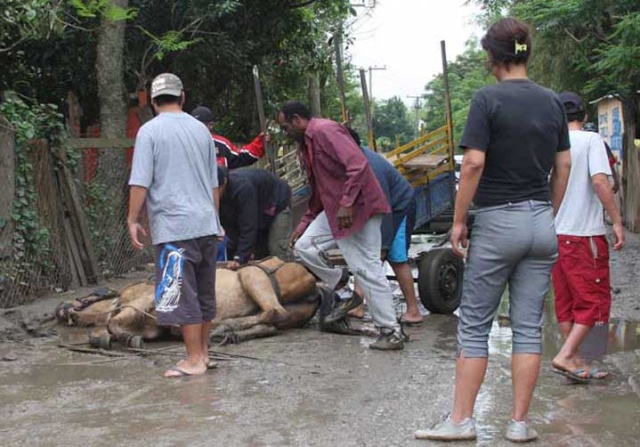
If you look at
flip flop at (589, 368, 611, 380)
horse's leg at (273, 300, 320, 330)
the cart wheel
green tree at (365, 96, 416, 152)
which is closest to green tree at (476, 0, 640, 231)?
the cart wheel

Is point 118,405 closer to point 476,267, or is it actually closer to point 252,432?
point 252,432

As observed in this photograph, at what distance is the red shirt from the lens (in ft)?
21.0

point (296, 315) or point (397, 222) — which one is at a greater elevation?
point (397, 222)

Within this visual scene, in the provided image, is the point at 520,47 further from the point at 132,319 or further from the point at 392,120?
the point at 392,120

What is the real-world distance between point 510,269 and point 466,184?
464mm

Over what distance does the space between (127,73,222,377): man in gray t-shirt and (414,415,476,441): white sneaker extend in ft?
6.30

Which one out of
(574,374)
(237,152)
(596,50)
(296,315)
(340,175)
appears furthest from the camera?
(596,50)

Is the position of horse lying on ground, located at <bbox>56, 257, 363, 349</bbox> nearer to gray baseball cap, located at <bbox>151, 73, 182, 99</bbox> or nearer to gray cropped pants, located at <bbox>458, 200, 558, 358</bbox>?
gray baseball cap, located at <bbox>151, 73, 182, 99</bbox>

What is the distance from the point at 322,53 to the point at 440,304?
9.86 metres

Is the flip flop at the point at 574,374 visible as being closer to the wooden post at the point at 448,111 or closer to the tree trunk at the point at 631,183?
the wooden post at the point at 448,111

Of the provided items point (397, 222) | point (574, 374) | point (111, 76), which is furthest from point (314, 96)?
point (574, 374)

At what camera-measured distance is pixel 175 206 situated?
5.68 meters

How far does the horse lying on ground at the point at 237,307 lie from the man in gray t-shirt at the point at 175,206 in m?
0.97

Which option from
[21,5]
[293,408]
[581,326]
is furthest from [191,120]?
[21,5]
